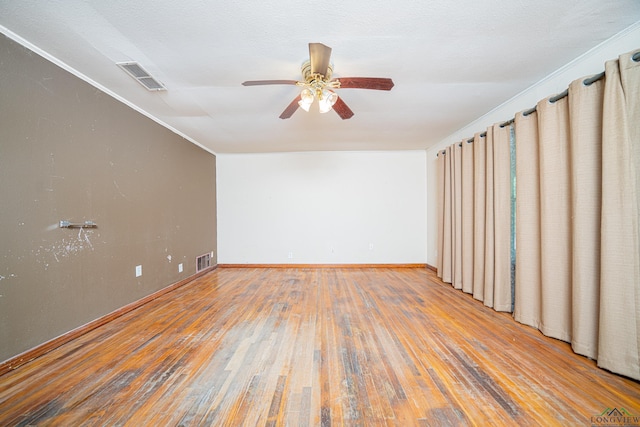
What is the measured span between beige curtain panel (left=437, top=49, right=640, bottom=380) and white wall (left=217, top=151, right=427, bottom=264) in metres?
1.77

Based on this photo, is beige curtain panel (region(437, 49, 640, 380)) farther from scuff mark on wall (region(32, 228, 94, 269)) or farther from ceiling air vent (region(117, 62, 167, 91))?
scuff mark on wall (region(32, 228, 94, 269))

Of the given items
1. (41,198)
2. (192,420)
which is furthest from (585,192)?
(41,198)

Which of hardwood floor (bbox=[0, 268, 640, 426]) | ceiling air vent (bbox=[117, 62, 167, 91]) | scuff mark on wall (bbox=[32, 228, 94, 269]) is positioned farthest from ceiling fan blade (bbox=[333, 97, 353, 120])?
scuff mark on wall (bbox=[32, 228, 94, 269])

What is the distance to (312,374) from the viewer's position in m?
1.51

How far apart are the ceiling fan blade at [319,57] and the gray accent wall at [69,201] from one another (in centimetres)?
214

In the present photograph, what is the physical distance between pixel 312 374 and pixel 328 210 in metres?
3.37

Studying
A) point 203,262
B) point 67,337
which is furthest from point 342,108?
point 203,262

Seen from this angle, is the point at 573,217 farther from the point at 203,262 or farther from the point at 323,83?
the point at 203,262

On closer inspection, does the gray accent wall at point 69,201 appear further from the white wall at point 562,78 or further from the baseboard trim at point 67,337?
the white wall at point 562,78

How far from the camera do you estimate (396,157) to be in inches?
183

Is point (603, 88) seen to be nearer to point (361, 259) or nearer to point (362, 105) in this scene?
point (362, 105)

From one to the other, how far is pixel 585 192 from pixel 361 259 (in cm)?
336

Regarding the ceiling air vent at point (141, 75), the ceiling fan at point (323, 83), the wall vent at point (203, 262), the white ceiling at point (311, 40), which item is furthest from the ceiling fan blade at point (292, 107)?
the wall vent at point (203, 262)

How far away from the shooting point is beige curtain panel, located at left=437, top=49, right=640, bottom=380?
142cm
